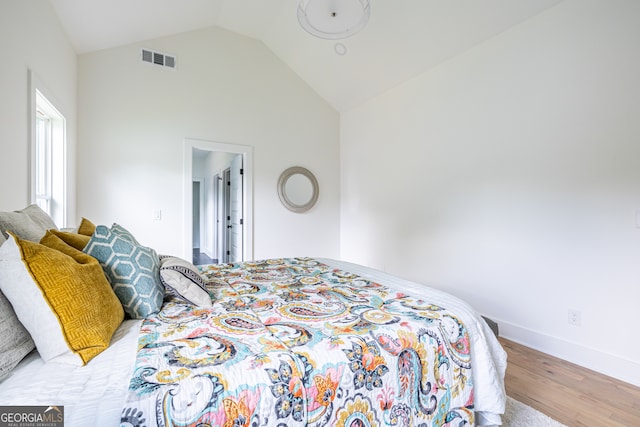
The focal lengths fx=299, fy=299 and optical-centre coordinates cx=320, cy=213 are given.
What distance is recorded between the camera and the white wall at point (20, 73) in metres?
1.60

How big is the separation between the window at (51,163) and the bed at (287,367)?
6.59 feet

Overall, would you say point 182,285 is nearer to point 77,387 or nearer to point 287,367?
point 77,387

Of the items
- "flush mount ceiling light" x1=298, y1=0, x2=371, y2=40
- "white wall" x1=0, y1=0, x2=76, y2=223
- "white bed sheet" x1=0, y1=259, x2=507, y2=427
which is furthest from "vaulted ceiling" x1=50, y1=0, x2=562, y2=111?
"white bed sheet" x1=0, y1=259, x2=507, y2=427

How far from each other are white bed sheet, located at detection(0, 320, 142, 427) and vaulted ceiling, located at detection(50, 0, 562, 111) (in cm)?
276

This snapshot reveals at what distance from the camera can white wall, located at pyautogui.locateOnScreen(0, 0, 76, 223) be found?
1.60 m

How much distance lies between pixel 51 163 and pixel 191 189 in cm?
132

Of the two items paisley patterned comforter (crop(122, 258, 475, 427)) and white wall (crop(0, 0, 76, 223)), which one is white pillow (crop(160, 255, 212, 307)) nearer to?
paisley patterned comforter (crop(122, 258, 475, 427))

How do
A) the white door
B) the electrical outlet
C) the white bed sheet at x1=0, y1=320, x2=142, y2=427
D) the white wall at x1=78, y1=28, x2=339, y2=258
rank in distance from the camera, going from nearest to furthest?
the white bed sheet at x1=0, y1=320, x2=142, y2=427 → the electrical outlet → the white wall at x1=78, y1=28, x2=339, y2=258 → the white door

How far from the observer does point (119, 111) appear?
3314 mm

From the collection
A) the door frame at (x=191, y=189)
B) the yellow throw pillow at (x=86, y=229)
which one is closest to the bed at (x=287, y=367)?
the yellow throw pillow at (x=86, y=229)

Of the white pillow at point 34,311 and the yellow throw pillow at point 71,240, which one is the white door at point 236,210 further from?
the white pillow at point 34,311

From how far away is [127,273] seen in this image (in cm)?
125

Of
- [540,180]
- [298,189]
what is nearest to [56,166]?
[298,189]

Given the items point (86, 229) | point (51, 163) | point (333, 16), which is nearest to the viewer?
point (86, 229)
